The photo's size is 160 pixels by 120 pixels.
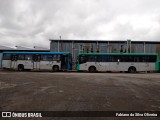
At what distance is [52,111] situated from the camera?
5250 millimetres

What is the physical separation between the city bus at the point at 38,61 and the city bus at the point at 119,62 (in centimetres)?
208

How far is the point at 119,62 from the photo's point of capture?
25.6 m

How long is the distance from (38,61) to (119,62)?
37.0ft

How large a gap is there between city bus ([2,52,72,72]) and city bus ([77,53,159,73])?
208 cm

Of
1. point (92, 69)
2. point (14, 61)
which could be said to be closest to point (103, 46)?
point (92, 69)

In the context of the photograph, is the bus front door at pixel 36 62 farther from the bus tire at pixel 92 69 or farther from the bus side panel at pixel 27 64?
the bus tire at pixel 92 69

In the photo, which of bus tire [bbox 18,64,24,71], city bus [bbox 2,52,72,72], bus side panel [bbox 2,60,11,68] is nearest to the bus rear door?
city bus [bbox 2,52,72,72]

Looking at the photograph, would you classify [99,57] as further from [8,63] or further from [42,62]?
[8,63]

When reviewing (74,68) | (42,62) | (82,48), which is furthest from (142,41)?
(42,62)

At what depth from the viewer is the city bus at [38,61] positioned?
2572 centimetres

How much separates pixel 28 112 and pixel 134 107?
3.16 m

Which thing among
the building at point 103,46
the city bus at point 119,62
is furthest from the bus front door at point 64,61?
the building at point 103,46

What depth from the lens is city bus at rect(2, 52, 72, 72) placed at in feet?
84.4

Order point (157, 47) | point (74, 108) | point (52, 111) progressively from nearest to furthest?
point (52, 111) < point (74, 108) < point (157, 47)
